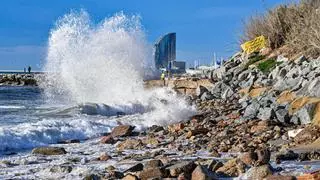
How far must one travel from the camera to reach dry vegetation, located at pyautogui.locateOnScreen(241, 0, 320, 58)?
18.4 metres

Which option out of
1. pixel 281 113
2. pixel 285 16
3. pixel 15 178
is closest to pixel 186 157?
pixel 15 178

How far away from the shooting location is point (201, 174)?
615 centimetres

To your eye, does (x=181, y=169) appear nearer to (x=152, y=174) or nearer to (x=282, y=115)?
(x=152, y=174)

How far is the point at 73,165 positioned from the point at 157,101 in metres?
12.7

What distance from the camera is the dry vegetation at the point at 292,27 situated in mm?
18422

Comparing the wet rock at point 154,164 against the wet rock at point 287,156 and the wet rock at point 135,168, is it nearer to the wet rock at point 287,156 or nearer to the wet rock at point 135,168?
the wet rock at point 135,168

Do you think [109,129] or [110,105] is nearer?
[109,129]

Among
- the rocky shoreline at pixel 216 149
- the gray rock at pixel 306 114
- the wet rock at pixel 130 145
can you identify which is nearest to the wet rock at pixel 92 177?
the rocky shoreline at pixel 216 149

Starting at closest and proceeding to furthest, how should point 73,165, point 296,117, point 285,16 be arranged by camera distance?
1. point 73,165
2. point 296,117
3. point 285,16

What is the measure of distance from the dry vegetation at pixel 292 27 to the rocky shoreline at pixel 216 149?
81.6 inches

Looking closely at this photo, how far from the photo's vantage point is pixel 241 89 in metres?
20.5

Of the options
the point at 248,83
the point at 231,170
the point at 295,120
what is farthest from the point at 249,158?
the point at 248,83

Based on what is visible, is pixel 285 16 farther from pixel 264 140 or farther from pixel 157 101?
pixel 264 140

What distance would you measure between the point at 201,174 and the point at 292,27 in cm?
1790
